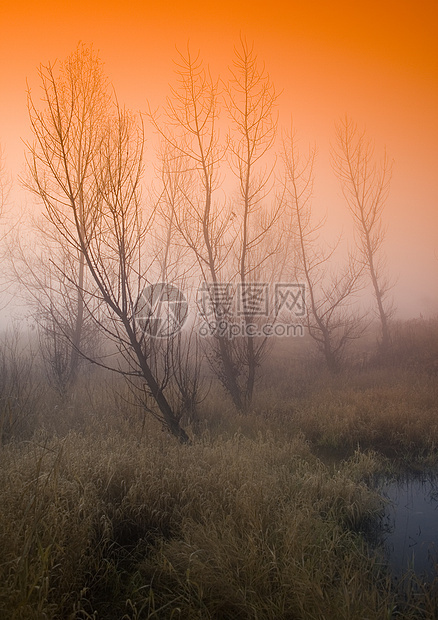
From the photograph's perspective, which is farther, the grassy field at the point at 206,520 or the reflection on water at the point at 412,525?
the reflection on water at the point at 412,525

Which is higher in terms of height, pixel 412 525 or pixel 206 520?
pixel 206 520

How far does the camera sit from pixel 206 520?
3.02m

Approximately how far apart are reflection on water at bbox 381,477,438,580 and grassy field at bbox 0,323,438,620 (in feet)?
0.59

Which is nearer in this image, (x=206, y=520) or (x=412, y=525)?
(x=206, y=520)

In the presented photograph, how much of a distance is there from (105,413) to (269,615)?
492cm

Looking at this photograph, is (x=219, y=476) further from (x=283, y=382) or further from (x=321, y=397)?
(x=283, y=382)

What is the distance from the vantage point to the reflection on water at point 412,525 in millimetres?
3070

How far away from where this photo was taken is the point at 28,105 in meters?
4.23

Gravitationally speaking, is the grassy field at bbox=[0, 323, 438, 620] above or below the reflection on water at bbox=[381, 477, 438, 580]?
above

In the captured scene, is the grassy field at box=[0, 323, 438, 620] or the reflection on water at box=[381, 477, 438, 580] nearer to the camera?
the grassy field at box=[0, 323, 438, 620]

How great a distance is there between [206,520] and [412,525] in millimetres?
2127

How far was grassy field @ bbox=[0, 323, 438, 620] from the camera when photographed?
7.40ft

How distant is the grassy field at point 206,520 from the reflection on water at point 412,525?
0.18m

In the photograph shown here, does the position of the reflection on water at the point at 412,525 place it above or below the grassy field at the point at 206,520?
below
